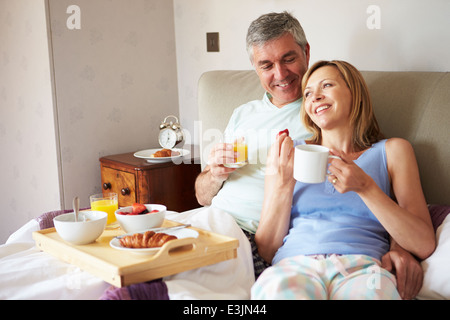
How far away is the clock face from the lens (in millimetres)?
2583

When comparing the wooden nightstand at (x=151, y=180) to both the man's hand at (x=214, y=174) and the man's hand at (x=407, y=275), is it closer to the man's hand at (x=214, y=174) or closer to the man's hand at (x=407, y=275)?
the man's hand at (x=214, y=174)

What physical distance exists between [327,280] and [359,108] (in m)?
0.58

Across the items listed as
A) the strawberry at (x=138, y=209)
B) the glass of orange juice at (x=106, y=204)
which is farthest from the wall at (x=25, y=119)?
the strawberry at (x=138, y=209)

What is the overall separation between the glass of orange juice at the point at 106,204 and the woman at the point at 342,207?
1.69ft

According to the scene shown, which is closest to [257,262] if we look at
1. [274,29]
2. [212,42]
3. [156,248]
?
[156,248]

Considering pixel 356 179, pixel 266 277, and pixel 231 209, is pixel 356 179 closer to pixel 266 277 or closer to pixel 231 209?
pixel 266 277

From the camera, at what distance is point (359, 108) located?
157 centimetres

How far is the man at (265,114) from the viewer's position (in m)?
1.78

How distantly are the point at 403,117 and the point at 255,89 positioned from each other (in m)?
0.68

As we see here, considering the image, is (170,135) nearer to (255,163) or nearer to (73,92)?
(73,92)

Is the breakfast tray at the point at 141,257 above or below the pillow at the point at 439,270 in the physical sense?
above

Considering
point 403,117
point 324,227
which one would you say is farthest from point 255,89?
point 324,227

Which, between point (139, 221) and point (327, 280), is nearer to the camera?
point (327, 280)
